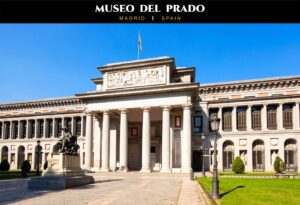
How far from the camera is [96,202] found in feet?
40.3

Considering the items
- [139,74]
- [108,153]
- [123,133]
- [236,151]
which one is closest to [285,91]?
[236,151]

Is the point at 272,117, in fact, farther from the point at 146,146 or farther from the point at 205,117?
the point at 146,146

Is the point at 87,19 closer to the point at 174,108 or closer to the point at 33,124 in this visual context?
the point at 174,108

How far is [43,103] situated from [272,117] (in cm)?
4173

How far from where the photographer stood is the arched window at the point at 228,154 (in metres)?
42.3

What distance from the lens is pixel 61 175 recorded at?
1839cm

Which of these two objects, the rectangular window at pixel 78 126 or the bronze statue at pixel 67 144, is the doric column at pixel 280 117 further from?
the rectangular window at pixel 78 126

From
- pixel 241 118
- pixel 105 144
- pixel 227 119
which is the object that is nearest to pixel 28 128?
pixel 105 144

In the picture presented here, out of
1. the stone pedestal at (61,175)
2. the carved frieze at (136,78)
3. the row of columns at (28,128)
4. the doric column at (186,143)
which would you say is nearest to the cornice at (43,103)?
the row of columns at (28,128)

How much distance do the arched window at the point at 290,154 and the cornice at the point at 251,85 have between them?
8132mm

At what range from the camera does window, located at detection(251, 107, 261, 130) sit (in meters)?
41.5

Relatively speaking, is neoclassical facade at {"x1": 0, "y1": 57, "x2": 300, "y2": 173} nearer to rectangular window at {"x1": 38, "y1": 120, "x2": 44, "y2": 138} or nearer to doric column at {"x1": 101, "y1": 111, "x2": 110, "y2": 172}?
doric column at {"x1": 101, "y1": 111, "x2": 110, "y2": 172}

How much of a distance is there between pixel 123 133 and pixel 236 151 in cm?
1710

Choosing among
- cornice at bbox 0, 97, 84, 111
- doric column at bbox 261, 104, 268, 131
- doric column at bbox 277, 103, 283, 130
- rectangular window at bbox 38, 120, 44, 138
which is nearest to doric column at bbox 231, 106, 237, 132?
doric column at bbox 261, 104, 268, 131
